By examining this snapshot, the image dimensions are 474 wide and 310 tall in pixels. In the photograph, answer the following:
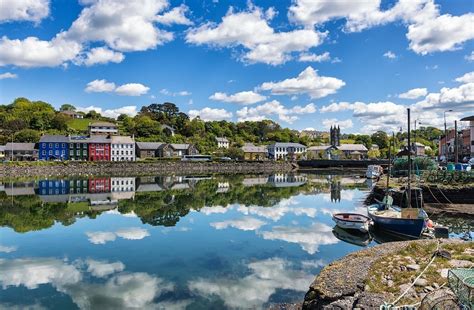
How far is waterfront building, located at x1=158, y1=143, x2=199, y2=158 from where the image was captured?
444ft

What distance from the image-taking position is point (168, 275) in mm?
18078

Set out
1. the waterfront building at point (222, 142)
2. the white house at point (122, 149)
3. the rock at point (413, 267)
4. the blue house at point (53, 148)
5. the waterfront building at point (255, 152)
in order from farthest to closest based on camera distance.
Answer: the waterfront building at point (222, 142), the waterfront building at point (255, 152), the white house at point (122, 149), the blue house at point (53, 148), the rock at point (413, 267)

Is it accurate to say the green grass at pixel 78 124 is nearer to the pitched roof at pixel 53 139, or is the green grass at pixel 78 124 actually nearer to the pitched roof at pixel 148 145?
the pitched roof at pixel 148 145

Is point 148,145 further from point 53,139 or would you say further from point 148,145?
point 53,139

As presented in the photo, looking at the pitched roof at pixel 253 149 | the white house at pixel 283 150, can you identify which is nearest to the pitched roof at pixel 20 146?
the pitched roof at pixel 253 149

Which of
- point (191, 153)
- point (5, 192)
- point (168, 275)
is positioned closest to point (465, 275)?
point (168, 275)

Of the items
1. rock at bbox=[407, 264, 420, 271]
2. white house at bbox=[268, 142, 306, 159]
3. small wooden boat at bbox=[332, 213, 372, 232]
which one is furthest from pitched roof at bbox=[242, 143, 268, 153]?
rock at bbox=[407, 264, 420, 271]

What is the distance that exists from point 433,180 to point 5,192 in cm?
6059

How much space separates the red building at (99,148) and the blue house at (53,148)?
7.35 m

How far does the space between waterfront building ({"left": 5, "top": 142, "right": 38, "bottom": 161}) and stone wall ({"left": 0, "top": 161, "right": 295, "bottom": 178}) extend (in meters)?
23.4

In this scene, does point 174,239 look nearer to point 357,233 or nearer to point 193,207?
point 357,233

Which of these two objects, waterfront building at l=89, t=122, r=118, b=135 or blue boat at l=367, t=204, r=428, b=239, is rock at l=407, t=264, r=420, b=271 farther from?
waterfront building at l=89, t=122, r=118, b=135

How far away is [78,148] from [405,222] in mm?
115834

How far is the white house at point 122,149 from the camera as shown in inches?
4983
